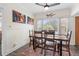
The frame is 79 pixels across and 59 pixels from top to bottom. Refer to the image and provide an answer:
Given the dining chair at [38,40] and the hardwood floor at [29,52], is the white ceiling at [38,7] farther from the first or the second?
the hardwood floor at [29,52]

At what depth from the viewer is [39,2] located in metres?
2.17

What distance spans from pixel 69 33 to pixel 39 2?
92 cm

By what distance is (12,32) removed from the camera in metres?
2.14

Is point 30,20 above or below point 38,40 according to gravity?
above

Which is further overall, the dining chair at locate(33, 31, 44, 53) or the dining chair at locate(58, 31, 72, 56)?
the dining chair at locate(33, 31, 44, 53)

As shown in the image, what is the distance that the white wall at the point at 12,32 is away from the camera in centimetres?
209

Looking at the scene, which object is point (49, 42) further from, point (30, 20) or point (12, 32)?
point (12, 32)

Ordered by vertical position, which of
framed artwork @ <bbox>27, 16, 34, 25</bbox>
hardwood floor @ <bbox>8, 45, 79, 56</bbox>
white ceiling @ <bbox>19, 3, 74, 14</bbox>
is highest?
white ceiling @ <bbox>19, 3, 74, 14</bbox>

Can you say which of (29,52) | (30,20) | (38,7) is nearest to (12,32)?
(30,20)

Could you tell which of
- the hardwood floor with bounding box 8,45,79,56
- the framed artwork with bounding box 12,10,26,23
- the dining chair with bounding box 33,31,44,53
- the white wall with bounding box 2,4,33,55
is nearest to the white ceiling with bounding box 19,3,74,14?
the white wall with bounding box 2,4,33,55

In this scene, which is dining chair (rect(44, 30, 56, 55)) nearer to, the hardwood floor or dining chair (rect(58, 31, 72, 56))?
the hardwood floor

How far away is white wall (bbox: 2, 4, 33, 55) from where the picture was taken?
2.09 meters

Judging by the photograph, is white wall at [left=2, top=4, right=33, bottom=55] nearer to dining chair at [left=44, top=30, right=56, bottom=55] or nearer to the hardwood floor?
the hardwood floor

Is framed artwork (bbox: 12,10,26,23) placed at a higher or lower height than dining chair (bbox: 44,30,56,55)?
higher
